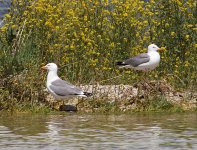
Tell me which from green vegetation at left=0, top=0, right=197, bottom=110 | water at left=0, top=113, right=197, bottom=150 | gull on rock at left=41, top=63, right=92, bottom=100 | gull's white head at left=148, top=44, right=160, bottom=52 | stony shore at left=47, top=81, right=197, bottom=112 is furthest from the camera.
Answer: gull's white head at left=148, top=44, right=160, bottom=52

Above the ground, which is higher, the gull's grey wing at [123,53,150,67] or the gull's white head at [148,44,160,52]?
the gull's white head at [148,44,160,52]

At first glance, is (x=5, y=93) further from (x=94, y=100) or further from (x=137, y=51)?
(x=137, y=51)

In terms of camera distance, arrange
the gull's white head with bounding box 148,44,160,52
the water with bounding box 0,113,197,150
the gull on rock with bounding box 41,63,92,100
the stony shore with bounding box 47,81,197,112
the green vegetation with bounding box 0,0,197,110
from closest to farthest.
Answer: the water with bounding box 0,113,197,150 → the gull on rock with bounding box 41,63,92,100 → the stony shore with bounding box 47,81,197,112 → the green vegetation with bounding box 0,0,197,110 → the gull's white head with bounding box 148,44,160,52

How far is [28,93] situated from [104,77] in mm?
2061

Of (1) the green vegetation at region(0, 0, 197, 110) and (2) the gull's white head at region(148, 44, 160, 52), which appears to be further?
(2) the gull's white head at region(148, 44, 160, 52)

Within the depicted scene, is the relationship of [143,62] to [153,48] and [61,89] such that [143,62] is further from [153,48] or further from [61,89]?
[61,89]

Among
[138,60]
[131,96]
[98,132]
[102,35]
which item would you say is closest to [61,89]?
[131,96]

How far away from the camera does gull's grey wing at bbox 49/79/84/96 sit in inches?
489

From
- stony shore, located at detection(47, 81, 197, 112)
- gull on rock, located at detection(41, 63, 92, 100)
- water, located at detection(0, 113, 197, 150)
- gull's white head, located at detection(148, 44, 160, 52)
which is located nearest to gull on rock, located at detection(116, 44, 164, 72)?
gull's white head, located at detection(148, 44, 160, 52)

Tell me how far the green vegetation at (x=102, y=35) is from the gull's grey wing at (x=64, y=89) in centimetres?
104

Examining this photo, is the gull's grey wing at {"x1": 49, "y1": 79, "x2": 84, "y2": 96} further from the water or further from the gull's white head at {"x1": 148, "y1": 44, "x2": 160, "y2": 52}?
the gull's white head at {"x1": 148, "y1": 44, "x2": 160, "y2": 52}

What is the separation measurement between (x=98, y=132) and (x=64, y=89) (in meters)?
2.60

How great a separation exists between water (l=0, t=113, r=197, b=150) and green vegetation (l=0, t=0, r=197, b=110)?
2115mm

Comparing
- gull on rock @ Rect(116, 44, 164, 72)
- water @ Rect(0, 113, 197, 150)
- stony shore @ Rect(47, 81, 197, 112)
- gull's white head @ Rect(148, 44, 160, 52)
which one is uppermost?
gull's white head @ Rect(148, 44, 160, 52)
